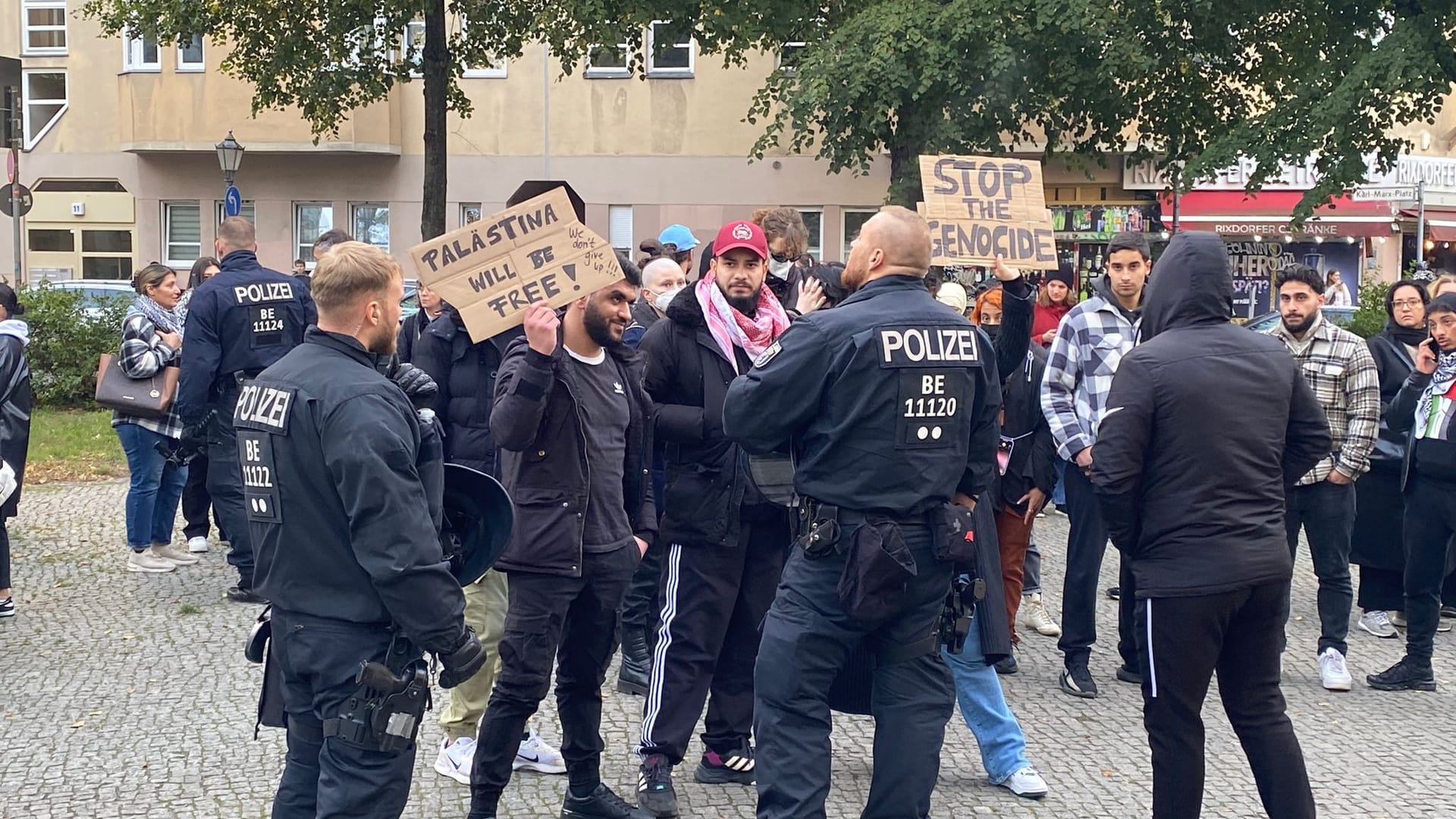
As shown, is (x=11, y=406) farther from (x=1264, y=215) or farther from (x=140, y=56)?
(x=1264, y=215)

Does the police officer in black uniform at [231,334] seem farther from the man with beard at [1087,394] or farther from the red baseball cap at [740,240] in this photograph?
the man with beard at [1087,394]

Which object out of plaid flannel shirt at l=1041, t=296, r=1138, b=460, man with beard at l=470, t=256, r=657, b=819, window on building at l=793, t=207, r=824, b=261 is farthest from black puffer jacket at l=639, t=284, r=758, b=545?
window on building at l=793, t=207, r=824, b=261

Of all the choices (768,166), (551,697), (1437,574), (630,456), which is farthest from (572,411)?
(768,166)

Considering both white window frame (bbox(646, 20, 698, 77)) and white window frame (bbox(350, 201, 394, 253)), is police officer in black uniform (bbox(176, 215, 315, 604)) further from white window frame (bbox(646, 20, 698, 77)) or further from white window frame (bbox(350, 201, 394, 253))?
white window frame (bbox(350, 201, 394, 253))

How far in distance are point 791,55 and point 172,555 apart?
44.2 feet

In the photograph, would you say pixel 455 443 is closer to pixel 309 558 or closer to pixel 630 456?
pixel 630 456

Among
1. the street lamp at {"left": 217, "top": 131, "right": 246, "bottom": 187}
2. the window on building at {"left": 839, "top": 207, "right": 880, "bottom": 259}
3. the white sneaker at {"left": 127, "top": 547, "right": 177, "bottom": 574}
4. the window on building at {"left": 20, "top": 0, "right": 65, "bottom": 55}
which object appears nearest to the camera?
the white sneaker at {"left": 127, "top": 547, "right": 177, "bottom": 574}

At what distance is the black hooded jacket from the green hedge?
15.2 meters

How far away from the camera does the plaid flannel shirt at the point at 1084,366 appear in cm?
682

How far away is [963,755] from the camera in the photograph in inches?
235

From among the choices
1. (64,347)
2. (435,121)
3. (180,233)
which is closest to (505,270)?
(64,347)

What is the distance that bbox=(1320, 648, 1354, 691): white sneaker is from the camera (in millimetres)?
7035

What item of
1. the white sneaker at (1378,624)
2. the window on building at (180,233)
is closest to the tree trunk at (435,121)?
the window on building at (180,233)

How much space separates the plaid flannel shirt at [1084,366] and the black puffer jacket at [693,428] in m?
2.03
